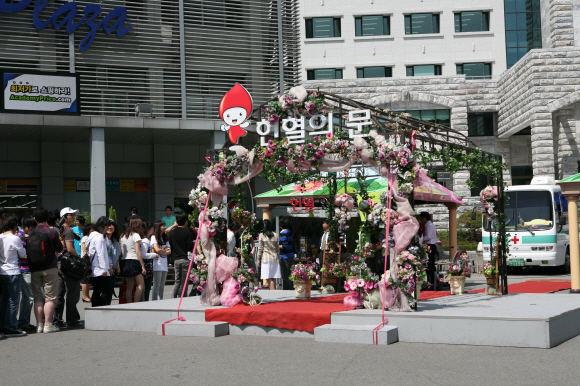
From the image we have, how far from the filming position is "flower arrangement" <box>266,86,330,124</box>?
10812 millimetres

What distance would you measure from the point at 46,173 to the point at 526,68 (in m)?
20.1

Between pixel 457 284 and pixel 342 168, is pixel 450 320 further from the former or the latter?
pixel 457 284

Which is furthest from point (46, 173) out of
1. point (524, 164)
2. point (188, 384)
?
point (524, 164)

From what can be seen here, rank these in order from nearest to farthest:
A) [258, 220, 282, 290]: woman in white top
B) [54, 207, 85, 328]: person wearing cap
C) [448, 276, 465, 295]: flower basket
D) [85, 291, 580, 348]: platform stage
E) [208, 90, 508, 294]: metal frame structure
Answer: [85, 291, 580, 348]: platform stage, [54, 207, 85, 328]: person wearing cap, [208, 90, 508, 294]: metal frame structure, [448, 276, 465, 295]: flower basket, [258, 220, 282, 290]: woman in white top

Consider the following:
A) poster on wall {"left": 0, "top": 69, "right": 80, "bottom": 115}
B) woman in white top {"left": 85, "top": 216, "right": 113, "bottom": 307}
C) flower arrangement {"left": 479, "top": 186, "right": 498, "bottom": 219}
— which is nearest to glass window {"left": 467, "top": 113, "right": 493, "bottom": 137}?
poster on wall {"left": 0, "top": 69, "right": 80, "bottom": 115}

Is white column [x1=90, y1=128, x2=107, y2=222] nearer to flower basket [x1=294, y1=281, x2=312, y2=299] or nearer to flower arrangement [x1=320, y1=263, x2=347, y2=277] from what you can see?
flower arrangement [x1=320, y1=263, x2=347, y2=277]

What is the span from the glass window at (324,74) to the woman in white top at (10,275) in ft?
91.3

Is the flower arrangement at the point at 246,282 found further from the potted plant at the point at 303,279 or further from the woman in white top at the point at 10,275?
the woman in white top at the point at 10,275

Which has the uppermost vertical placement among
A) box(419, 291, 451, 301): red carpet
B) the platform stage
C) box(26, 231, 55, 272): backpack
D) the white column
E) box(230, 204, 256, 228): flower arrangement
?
the white column

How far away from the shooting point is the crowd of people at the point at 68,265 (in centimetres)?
984

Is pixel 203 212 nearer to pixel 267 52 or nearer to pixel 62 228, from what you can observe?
pixel 62 228

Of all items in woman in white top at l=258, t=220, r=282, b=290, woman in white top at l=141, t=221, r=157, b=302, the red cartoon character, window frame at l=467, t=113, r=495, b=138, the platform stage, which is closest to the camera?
the platform stage

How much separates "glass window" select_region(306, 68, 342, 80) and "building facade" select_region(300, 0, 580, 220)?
0.18 ft

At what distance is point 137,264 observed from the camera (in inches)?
470
